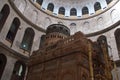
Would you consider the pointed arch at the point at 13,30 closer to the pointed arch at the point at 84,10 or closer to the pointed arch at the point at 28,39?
the pointed arch at the point at 28,39

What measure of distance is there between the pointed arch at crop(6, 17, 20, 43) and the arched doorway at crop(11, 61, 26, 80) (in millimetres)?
2866

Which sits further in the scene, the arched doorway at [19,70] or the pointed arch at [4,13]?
the pointed arch at [4,13]

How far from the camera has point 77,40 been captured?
29.8 feet

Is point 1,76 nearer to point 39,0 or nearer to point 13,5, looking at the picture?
point 13,5

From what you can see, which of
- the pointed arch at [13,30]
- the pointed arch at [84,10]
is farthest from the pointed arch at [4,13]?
the pointed arch at [84,10]

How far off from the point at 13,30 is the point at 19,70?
16.1ft

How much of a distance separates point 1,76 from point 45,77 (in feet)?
20.3

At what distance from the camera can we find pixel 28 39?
1866cm

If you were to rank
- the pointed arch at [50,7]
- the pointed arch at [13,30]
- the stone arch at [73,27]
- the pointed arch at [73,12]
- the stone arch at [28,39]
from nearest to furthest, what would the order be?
the pointed arch at [13,30], the stone arch at [28,39], the stone arch at [73,27], the pointed arch at [50,7], the pointed arch at [73,12]

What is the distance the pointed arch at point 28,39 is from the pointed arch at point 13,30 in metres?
1.65

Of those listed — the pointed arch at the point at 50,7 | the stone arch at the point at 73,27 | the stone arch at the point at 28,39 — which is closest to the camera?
the stone arch at the point at 28,39

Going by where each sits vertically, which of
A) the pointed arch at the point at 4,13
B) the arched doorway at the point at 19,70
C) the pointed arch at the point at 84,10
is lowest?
the arched doorway at the point at 19,70

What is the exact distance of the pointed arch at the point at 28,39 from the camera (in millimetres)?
17609

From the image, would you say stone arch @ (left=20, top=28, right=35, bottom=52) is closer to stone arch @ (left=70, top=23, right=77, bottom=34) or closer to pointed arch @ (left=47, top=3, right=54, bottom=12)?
stone arch @ (left=70, top=23, right=77, bottom=34)
